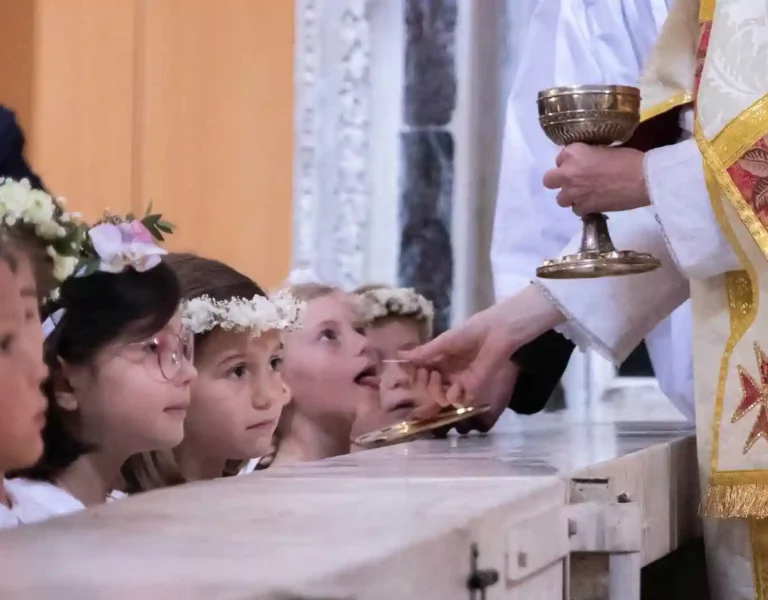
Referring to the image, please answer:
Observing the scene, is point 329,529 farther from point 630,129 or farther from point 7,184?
point 630,129

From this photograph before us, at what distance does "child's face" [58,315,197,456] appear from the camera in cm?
109

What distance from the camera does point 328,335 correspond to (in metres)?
1.56

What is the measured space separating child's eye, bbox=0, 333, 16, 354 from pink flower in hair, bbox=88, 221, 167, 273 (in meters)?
0.31

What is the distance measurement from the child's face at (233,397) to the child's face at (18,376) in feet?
1.43

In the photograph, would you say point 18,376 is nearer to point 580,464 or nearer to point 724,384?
point 580,464

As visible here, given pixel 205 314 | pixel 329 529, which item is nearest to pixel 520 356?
pixel 205 314

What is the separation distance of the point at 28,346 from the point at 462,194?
4.22 feet

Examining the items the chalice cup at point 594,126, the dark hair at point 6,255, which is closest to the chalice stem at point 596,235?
the chalice cup at point 594,126

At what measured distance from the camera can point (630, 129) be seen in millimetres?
1167

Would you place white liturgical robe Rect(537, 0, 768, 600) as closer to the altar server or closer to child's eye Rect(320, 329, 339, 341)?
the altar server

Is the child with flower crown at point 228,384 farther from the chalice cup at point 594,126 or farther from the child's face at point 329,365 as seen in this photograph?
the chalice cup at point 594,126

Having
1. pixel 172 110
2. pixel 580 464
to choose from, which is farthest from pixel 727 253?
pixel 172 110

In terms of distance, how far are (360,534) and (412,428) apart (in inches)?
27.1

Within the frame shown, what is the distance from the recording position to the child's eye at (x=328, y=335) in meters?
1.56
